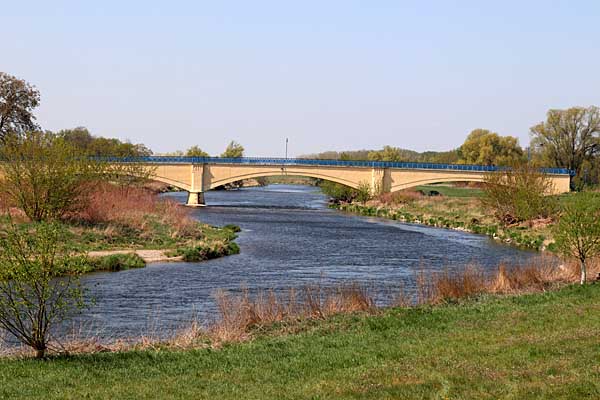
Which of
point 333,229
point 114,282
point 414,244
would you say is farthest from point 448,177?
point 114,282

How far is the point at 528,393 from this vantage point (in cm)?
1147

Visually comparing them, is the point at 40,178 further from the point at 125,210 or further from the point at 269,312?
the point at 269,312

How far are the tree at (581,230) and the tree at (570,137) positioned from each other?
75.4 meters

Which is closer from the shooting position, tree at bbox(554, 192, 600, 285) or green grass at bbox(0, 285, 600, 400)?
green grass at bbox(0, 285, 600, 400)

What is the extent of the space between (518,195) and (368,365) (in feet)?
165

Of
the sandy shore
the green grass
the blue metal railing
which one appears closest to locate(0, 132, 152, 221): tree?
the sandy shore

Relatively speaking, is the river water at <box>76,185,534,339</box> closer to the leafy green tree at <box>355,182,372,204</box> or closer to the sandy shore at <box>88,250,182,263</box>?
the sandy shore at <box>88,250,182,263</box>

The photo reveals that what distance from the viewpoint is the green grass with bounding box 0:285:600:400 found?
12.2 meters

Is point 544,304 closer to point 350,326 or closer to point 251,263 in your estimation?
point 350,326

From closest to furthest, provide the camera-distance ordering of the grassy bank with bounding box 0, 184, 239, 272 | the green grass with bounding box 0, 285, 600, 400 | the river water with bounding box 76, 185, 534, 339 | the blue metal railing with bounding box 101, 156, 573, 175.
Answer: the green grass with bounding box 0, 285, 600, 400
the river water with bounding box 76, 185, 534, 339
the grassy bank with bounding box 0, 184, 239, 272
the blue metal railing with bounding box 101, 156, 573, 175

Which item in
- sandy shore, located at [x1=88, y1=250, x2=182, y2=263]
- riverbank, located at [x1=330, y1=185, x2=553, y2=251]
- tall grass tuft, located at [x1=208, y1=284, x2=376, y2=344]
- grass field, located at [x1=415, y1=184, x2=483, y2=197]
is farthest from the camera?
grass field, located at [x1=415, y1=184, x2=483, y2=197]

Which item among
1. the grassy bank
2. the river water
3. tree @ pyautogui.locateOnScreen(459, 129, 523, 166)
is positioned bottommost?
the river water

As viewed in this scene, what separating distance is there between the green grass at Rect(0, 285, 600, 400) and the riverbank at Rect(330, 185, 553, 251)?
3045 cm

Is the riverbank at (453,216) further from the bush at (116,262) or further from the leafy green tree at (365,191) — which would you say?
the bush at (116,262)
